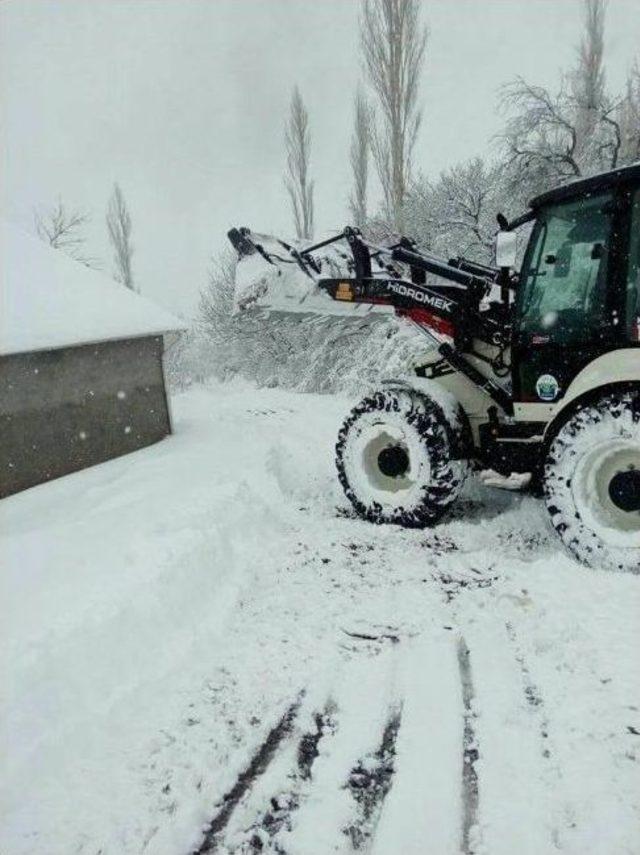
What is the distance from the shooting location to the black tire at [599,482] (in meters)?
3.87

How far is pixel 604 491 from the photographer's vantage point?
4.05m

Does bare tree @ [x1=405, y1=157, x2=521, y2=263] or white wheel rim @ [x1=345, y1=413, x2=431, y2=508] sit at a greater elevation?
bare tree @ [x1=405, y1=157, x2=521, y2=263]

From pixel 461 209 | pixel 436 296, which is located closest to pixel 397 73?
Result: pixel 461 209

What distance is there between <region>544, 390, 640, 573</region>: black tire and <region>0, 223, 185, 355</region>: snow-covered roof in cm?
674

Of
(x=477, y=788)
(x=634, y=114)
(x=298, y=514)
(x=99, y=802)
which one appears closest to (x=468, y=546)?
(x=298, y=514)

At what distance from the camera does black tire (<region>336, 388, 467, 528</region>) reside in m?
4.96

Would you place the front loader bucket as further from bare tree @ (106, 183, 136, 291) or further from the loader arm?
bare tree @ (106, 183, 136, 291)

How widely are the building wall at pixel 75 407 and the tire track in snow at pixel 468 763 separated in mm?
6799

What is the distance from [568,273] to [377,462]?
2.23 m

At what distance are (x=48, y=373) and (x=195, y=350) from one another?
19.3 metres

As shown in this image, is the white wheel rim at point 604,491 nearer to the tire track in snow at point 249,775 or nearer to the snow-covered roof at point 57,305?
the tire track in snow at point 249,775

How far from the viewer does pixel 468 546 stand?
478 centimetres

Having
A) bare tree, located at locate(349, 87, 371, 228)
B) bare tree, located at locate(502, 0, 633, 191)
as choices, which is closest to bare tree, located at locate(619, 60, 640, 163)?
bare tree, located at locate(502, 0, 633, 191)

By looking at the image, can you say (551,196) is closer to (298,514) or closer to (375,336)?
(298,514)
